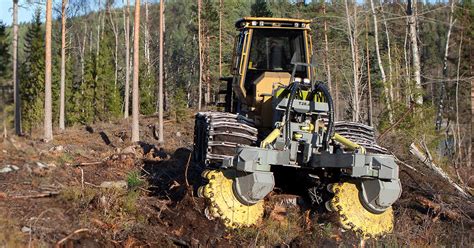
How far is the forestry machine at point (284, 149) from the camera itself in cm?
870

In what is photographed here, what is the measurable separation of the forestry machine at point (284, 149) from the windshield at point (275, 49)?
0.06 ft

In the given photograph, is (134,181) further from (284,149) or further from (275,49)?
(275,49)

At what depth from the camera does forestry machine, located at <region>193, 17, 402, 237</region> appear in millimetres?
8695

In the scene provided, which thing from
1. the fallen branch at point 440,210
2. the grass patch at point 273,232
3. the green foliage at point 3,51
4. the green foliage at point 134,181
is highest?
the green foliage at point 3,51

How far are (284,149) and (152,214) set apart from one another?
6.98 feet

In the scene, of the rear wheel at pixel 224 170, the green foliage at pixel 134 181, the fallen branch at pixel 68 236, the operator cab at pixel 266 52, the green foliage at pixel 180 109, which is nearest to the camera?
the fallen branch at pixel 68 236

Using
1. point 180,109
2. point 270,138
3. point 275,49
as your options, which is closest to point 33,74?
point 180,109

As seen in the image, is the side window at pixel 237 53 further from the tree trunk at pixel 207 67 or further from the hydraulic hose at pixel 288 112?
the tree trunk at pixel 207 67

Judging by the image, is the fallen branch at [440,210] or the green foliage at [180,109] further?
the green foliage at [180,109]

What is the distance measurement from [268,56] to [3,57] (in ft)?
135

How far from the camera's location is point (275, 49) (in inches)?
455

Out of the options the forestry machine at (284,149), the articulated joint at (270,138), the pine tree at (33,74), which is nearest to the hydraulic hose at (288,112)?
the forestry machine at (284,149)

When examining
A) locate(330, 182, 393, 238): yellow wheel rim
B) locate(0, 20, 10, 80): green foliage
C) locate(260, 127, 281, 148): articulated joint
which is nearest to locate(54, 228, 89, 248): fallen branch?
locate(260, 127, 281, 148): articulated joint

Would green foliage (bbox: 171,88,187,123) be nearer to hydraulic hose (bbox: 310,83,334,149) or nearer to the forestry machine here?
the forestry machine
